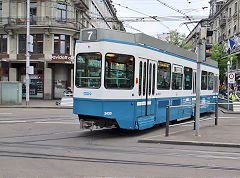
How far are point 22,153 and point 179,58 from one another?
7.84 m

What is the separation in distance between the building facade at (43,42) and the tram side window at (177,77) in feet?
58.4

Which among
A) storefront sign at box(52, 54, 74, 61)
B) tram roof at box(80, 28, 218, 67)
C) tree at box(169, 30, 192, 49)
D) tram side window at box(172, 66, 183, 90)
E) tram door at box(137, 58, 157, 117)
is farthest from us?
tree at box(169, 30, 192, 49)

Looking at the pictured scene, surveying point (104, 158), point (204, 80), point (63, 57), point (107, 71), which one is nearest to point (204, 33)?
point (107, 71)

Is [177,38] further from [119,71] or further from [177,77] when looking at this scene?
[119,71]

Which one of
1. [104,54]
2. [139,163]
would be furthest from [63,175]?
[104,54]

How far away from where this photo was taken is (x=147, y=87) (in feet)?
29.8

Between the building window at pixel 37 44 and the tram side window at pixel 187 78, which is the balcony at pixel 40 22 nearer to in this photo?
the building window at pixel 37 44

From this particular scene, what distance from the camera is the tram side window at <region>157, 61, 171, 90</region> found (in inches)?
387

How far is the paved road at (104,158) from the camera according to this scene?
507cm

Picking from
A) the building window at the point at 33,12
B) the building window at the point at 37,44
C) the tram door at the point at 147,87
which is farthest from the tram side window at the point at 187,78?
the building window at the point at 33,12

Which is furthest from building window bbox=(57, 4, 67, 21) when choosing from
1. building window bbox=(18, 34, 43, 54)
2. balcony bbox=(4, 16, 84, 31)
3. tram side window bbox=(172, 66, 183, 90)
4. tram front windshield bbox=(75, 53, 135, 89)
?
tram front windshield bbox=(75, 53, 135, 89)

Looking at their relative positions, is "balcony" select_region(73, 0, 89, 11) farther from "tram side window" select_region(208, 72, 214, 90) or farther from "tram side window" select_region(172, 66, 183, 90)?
"tram side window" select_region(172, 66, 183, 90)

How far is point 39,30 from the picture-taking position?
27250 mm

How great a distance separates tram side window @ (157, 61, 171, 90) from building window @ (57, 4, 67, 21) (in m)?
20.0
